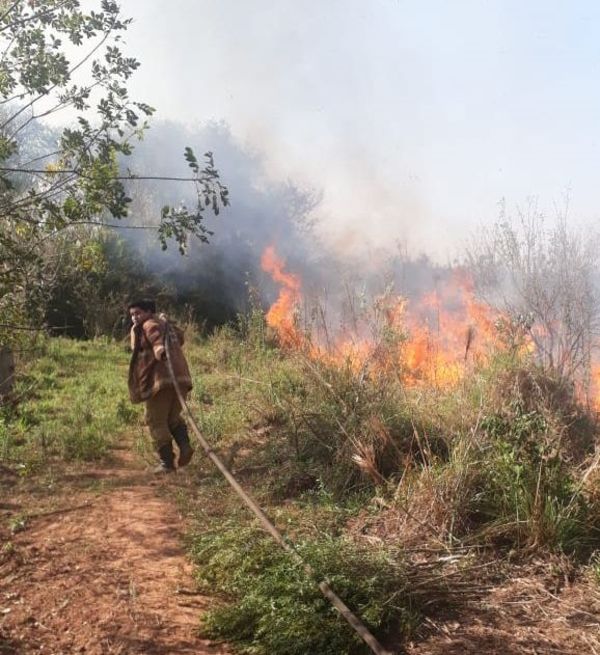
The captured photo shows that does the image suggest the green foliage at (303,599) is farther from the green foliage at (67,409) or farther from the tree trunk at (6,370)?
the tree trunk at (6,370)

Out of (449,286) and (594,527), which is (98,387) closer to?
(594,527)

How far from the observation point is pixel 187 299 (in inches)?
620

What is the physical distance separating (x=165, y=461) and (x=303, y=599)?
118 inches

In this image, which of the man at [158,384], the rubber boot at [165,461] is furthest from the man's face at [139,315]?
the rubber boot at [165,461]

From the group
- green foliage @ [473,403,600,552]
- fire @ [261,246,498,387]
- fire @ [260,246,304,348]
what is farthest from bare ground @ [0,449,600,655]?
fire @ [260,246,304,348]

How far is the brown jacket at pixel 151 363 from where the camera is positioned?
17.7 feet

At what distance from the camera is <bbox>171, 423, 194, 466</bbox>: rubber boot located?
18.1 feet

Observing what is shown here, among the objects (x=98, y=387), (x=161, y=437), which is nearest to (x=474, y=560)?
(x=161, y=437)

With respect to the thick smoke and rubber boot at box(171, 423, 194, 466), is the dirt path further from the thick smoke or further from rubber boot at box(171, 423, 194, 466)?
the thick smoke

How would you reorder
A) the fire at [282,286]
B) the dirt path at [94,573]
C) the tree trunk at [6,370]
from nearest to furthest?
the dirt path at [94,573], the tree trunk at [6,370], the fire at [282,286]

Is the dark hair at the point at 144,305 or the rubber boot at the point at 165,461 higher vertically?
the dark hair at the point at 144,305

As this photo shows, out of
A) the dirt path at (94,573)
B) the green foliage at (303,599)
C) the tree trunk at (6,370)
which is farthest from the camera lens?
the tree trunk at (6,370)

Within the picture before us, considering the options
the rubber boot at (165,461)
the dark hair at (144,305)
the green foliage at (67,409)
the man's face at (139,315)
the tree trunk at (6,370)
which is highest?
the dark hair at (144,305)

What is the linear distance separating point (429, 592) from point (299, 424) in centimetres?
270
